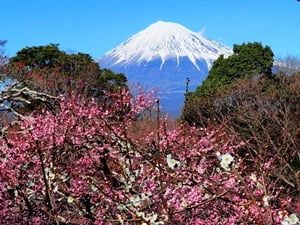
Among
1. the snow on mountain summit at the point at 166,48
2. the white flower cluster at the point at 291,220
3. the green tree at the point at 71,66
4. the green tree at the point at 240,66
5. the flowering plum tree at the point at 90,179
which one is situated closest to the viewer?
the white flower cluster at the point at 291,220

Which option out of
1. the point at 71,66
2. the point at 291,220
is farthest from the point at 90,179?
the point at 71,66

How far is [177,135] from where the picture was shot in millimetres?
7211

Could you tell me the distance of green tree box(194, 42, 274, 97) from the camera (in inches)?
902

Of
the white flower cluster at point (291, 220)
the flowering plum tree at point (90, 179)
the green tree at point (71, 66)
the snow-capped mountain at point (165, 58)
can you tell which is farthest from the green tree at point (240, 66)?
the snow-capped mountain at point (165, 58)

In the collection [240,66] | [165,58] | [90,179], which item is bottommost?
[90,179]

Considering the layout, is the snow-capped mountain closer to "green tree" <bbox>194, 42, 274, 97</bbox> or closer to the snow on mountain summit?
the snow on mountain summit

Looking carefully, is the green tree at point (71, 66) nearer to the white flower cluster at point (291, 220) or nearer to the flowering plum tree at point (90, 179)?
the flowering plum tree at point (90, 179)

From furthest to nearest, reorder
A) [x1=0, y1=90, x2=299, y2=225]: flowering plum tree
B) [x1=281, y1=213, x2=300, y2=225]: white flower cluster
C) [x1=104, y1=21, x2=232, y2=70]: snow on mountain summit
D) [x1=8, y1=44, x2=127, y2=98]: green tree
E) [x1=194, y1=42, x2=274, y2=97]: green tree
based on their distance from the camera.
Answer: [x1=104, y1=21, x2=232, y2=70]: snow on mountain summit
[x1=194, y1=42, x2=274, y2=97]: green tree
[x1=8, y1=44, x2=127, y2=98]: green tree
[x1=0, y1=90, x2=299, y2=225]: flowering plum tree
[x1=281, y1=213, x2=300, y2=225]: white flower cluster

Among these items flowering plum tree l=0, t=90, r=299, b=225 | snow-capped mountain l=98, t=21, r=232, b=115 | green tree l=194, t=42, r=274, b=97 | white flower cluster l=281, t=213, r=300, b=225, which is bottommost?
white flower cluster l=281, t=213, r=300, b=225

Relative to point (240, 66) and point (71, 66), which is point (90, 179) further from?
point (71, 66)

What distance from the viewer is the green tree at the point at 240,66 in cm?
2291

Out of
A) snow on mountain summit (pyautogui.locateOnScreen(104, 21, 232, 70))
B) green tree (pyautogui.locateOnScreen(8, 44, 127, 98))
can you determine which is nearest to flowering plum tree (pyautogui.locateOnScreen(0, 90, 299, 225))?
green tree (pyautogui.locateOnScreen(8, 44, 127, 98))

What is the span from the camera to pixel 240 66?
2344 cm

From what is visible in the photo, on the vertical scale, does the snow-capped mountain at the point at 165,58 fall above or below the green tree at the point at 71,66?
above
